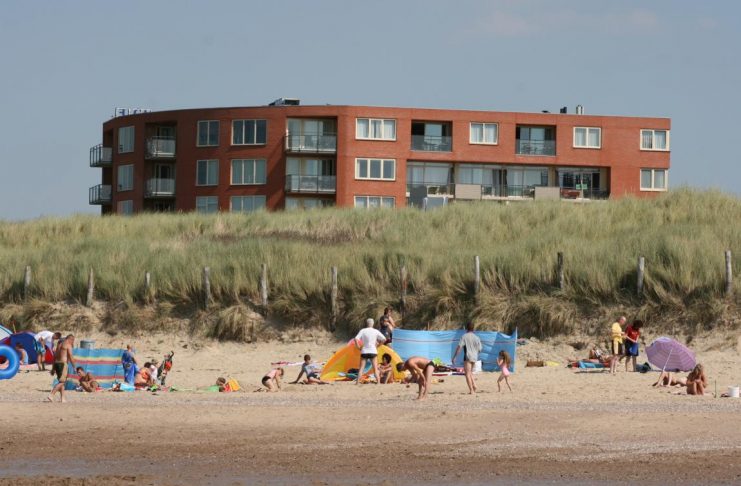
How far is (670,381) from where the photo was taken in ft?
79.6

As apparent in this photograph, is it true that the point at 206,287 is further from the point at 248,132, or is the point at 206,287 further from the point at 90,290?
the point at 248,132

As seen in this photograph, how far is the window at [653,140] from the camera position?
Answer: 225 ft

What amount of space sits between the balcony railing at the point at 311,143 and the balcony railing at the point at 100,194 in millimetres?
13945

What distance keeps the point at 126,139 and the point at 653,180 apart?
29646 millimetres

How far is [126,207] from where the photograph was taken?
2810 inches

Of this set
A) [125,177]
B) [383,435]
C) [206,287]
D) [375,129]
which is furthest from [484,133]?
[383,435]

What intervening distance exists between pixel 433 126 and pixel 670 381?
43.7m

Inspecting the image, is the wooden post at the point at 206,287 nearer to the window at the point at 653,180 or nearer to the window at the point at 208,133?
the window at the point at 208,133

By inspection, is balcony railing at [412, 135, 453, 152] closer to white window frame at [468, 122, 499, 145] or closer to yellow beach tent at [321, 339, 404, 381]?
white window frame at [468, 122, 499, 145]

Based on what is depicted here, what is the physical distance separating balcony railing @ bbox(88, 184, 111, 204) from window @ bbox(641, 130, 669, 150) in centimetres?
3117

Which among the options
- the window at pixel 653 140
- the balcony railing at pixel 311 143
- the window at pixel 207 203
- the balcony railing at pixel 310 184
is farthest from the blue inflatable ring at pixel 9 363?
the window at pixel 653 140

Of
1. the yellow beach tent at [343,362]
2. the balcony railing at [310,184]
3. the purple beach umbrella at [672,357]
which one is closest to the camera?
the purple beach umbrella at [672,357]

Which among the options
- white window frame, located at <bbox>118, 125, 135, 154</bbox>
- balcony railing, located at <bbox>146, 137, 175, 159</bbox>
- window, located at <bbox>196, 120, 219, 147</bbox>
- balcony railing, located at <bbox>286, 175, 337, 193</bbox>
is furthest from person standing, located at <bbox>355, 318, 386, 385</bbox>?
white window frame, located at <bbox>118, 125, 135, 154</bbox>

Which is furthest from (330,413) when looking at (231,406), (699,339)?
(699,339)
